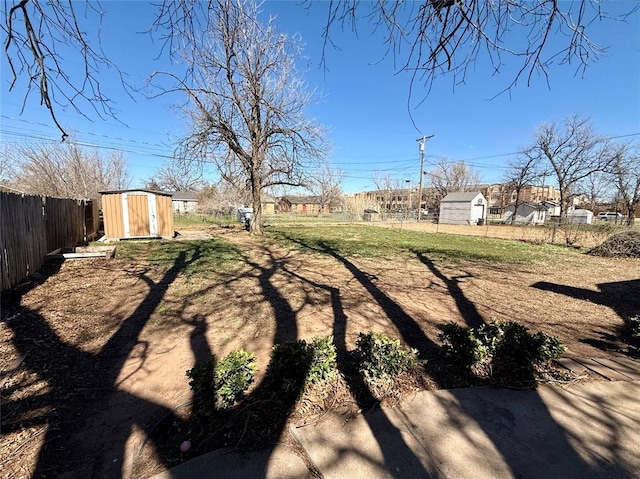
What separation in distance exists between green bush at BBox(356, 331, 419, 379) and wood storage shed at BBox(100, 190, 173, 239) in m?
12.6

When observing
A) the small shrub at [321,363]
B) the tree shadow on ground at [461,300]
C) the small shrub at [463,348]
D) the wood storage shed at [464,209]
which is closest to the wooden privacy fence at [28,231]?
the small shrub at [321,363]

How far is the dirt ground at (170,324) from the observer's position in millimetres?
1879

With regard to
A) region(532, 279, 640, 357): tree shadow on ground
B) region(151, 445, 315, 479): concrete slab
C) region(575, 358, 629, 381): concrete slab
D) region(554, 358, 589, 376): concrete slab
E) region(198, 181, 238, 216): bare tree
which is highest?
region(198, 181, 238, 216): bare tree

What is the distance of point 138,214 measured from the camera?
11883 mm

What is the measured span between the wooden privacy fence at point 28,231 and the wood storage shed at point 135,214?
237 centimetres

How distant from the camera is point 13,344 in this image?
3033 millimetres

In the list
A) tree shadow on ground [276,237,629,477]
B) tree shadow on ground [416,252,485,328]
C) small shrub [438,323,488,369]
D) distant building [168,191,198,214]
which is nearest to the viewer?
tree shadow on ground [276,237,629,477]

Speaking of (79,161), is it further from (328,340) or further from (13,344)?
(328,340)

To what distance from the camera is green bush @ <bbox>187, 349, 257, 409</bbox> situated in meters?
1.89

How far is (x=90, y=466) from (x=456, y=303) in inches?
199

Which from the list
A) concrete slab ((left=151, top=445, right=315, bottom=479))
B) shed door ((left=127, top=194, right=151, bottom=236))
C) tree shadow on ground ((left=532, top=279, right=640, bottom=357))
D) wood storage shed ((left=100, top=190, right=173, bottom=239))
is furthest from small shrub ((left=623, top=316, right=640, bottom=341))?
shed door ((left=127, top=194, right=151, bottom=236))

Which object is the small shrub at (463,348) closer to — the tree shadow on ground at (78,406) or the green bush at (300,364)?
the green bush at (300,364)

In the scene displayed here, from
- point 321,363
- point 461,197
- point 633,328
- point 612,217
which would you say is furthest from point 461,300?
point 612,217

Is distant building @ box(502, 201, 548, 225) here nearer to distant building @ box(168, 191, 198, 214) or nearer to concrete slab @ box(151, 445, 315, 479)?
concrete slab @ box(151, 445, 315, 479)
